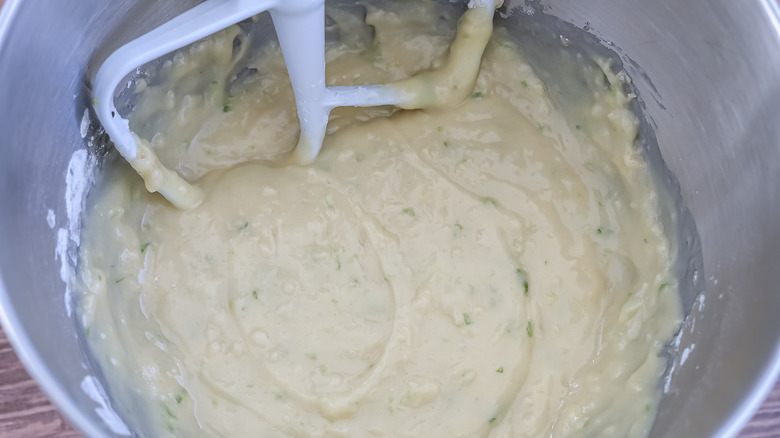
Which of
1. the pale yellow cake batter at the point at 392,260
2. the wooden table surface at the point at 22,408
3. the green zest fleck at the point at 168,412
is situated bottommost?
the wooden table surface at the point at 22,408

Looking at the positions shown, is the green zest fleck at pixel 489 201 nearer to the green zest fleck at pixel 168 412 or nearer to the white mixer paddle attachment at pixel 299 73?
the white mixer paddle attachment at pixel 299 73

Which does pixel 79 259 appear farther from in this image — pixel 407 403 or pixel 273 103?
pixel 407 403

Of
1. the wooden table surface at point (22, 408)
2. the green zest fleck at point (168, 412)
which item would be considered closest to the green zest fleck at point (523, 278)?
the green zest fleck at point (168, 412)

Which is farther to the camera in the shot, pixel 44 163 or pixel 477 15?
pixel 477 15

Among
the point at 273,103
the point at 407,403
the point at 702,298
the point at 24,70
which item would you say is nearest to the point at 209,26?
the point at 24,70

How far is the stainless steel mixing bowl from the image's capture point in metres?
0.85

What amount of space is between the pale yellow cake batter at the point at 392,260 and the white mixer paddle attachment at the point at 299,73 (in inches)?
2.2

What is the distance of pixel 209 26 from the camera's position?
864 mm

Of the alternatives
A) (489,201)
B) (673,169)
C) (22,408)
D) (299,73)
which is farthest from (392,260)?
(22,408)

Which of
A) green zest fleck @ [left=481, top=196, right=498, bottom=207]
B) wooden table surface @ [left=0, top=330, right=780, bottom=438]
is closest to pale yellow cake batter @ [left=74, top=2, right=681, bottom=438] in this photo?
green zest fleck @ [left=481, top=196, right=498, bottom=207]

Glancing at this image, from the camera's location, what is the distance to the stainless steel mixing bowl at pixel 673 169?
85 cm

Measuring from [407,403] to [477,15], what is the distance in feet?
2.11

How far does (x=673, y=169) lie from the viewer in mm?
1104

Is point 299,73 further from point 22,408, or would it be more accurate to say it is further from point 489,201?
point 22,408
